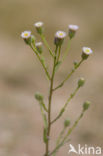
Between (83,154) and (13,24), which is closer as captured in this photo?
(83,154)

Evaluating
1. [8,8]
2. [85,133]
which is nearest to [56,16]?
[8,8]

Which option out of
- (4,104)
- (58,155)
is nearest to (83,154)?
(58,155)

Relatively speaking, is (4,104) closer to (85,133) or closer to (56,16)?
(85,133)

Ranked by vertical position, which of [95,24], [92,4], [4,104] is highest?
[92,4]

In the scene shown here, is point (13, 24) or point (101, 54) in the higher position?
point (13, 24)

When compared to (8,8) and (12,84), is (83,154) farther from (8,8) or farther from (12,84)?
(8,8)

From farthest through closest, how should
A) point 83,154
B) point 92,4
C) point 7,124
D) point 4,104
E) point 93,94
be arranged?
point 92,4 < point 93,94 < point 4,104 < point 7,124 < point 83,154

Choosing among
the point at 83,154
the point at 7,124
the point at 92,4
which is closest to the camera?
the point at 83,154

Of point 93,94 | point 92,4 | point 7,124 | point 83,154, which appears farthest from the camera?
point 92,4

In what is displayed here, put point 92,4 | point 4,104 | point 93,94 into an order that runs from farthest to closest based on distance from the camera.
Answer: point 92,4 < point 93,94 < point 4,104
